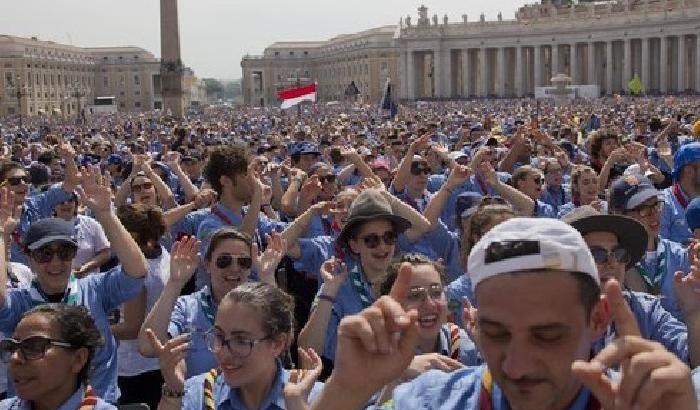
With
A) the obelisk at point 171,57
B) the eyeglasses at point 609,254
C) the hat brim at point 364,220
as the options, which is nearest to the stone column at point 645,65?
the obelisk at point 171,57

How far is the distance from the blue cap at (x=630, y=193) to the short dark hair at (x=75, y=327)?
3.45 meters

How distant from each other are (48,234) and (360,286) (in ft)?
5.46

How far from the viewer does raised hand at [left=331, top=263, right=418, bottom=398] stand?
85.3 inches

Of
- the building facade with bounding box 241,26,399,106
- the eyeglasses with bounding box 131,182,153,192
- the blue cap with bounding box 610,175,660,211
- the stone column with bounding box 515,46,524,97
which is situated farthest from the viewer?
the building facade with bounding box 241,26,399,106

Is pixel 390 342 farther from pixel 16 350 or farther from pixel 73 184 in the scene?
pixel 73 184

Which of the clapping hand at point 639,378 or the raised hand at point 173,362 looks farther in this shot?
the raised hand at point 173,362

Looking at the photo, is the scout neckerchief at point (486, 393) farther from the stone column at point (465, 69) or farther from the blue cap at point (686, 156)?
the stone column at point (465, 69)

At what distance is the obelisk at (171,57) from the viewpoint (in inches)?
1962

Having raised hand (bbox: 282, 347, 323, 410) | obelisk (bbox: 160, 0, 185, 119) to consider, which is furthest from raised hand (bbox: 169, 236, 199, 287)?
obelisk (bbox: 160, 0, 185, 119)

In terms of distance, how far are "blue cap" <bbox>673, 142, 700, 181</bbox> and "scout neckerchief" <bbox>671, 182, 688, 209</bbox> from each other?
3.0 inches

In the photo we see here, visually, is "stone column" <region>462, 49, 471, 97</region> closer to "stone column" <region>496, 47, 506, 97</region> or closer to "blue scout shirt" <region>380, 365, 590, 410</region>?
"stone column" <region>496, 47, 506, 97</region>

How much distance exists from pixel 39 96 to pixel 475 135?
121 meters

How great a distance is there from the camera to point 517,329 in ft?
6.89

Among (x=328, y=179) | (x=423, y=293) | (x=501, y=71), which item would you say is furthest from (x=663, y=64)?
(x=423, y=293)
